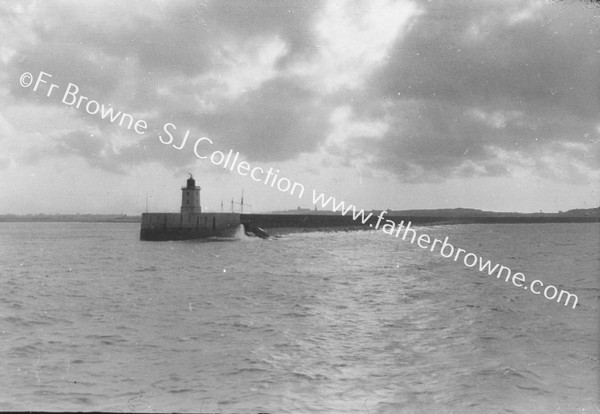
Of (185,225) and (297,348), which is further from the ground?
(185,225)

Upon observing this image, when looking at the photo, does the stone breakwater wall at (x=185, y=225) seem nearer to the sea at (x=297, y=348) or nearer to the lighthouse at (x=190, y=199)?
the lighthouse at (x=190, y=199)

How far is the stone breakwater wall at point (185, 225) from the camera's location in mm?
48569

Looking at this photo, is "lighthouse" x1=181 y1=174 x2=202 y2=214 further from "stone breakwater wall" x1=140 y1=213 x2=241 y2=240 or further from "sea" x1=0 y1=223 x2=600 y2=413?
"sea" x1=0 y1=223 x2=600 y2=413

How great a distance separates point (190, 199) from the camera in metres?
48.8

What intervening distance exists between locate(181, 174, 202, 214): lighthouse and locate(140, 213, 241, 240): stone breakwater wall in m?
0.76

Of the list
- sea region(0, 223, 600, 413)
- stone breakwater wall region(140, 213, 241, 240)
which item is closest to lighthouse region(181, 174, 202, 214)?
stone breakwater wall region(140, 213, 241, 240)

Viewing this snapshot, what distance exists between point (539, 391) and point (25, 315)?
39.9 feet

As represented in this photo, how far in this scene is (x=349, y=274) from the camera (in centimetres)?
2222

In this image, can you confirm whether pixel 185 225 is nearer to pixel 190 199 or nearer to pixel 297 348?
pixel 190 199

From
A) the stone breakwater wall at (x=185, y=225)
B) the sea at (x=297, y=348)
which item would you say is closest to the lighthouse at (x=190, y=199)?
the stone breakwater wall at (x=185, y=225)

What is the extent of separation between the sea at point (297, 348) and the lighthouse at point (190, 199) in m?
29.4

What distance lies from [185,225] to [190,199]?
2533 millimetres

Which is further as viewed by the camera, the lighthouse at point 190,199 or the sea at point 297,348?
the lighthouse at point 190,199

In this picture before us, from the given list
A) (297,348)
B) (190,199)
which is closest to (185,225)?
(190,199)
